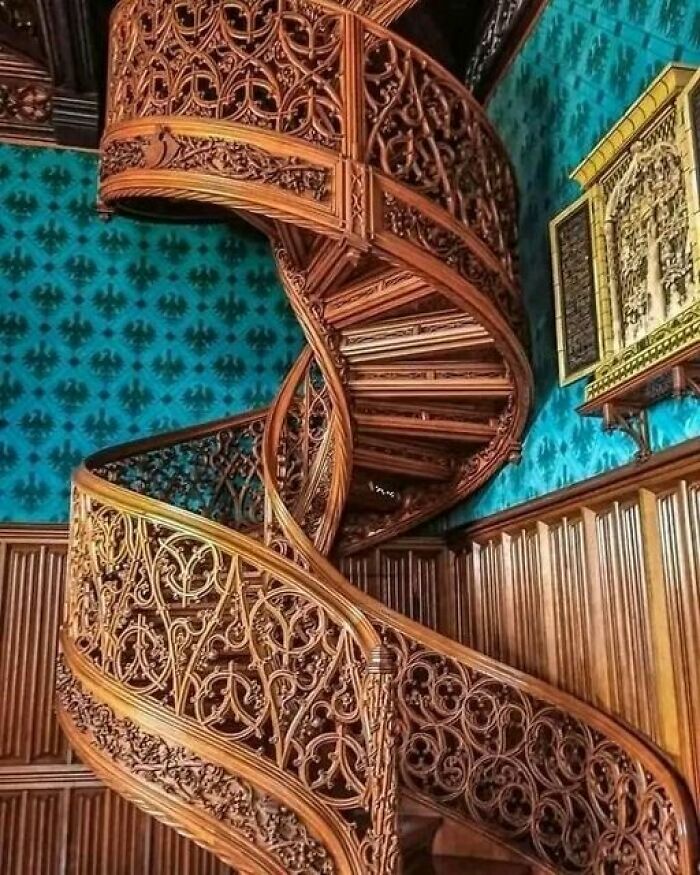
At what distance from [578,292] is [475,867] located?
87.5 inches

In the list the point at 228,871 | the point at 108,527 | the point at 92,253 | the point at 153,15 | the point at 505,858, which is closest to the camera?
the point at 505,858

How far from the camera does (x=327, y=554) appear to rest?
169 inches

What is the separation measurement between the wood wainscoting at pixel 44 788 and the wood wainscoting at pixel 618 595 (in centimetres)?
214

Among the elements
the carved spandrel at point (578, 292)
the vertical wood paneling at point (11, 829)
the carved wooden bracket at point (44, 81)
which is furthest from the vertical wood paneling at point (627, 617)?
the carved wooden bracket at point (44, 81)

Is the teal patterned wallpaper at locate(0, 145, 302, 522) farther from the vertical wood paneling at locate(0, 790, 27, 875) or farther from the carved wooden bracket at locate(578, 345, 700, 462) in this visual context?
the carved wooden bracket at locate(578, 345, 700, 462)

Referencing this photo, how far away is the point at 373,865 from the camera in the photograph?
258 centimetres

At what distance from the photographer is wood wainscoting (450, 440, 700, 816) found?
287cm

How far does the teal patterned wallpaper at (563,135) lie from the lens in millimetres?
3111

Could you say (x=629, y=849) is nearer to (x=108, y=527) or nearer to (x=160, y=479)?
(x=108, y=527)

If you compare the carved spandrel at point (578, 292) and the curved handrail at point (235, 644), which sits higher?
the carved spandrel at point (578, 292)

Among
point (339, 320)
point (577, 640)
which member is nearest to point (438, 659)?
point (577, 640)

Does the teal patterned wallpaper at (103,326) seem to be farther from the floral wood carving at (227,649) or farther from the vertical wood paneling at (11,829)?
the floral wood carving at (227,649)

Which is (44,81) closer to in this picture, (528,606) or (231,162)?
(231,162)

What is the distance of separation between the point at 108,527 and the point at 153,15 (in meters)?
2.19
